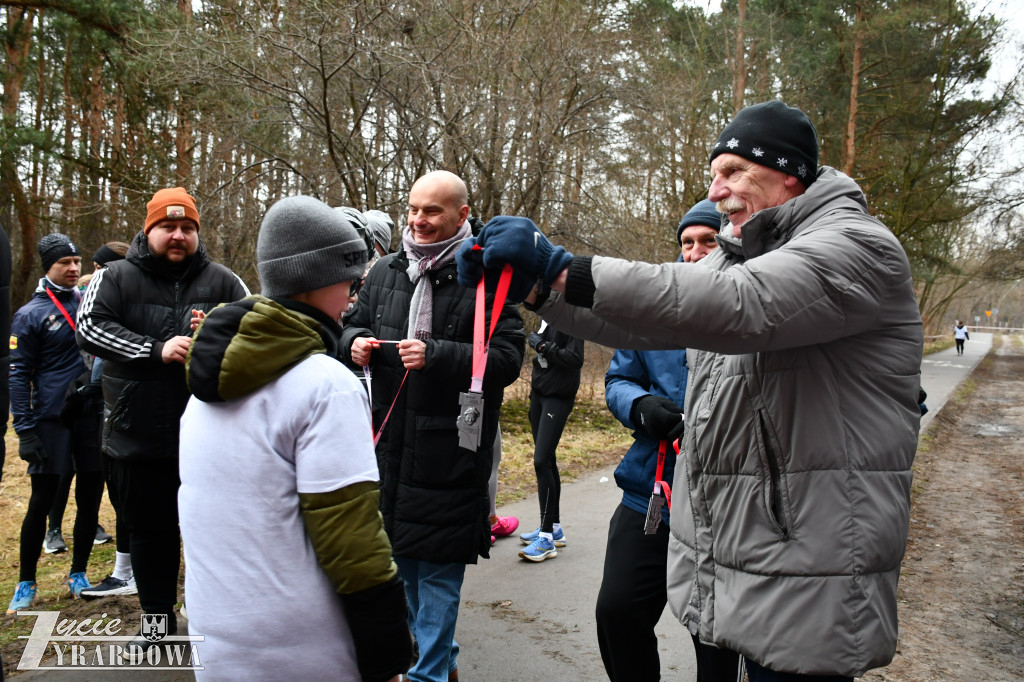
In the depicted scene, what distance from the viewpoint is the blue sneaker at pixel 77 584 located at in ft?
15.3

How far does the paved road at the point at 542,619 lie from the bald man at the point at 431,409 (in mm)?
497

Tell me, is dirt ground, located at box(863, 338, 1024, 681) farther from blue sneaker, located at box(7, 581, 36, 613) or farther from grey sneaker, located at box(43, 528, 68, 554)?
grey sneaker, located at box(43, 528, 68, 554)

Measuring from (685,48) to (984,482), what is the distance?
1154cm

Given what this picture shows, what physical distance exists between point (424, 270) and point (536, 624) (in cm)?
218

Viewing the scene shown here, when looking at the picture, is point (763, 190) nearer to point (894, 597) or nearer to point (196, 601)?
point (894, 597)

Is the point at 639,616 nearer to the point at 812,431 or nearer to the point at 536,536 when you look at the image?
the point at 812,431

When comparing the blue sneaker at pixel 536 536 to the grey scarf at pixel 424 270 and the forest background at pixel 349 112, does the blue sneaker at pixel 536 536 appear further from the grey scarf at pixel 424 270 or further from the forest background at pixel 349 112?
the forest background at pixel 349 112

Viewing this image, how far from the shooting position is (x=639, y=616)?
2920mm

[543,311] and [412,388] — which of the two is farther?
[412,388]

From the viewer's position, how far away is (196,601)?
1875 mm

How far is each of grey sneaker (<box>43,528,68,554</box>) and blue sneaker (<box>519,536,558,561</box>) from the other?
3.31 metres

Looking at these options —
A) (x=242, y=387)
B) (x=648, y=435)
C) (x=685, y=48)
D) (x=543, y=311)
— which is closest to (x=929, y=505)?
(x=648, y=435)

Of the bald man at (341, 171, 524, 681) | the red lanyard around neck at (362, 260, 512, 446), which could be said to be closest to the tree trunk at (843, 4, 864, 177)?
the bald man at (341, 171, 524, 681)
